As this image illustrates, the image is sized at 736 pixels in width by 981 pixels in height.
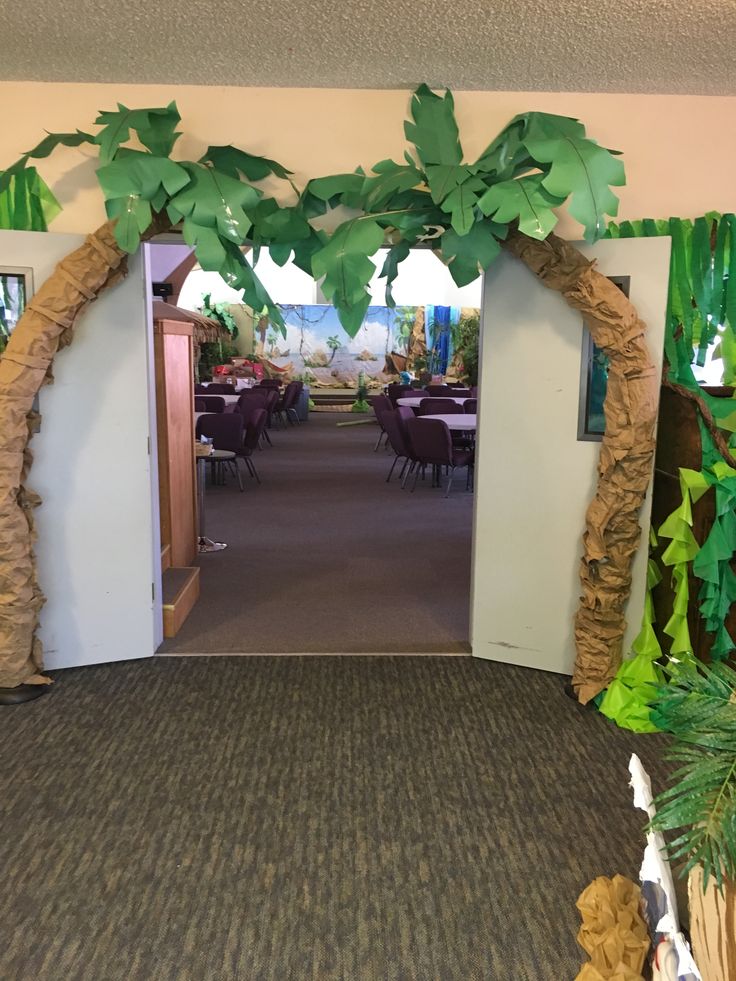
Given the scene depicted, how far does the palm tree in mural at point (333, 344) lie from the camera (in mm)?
21641

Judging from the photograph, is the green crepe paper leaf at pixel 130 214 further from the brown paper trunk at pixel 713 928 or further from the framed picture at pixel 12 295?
the brown paper trunk at pixel 713 928

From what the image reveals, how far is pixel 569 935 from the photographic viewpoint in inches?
89.7

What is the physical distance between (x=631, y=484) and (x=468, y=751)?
4.48 feet

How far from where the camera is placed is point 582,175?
128 inches

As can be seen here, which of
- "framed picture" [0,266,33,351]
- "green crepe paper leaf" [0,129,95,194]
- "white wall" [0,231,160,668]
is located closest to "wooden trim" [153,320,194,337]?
"white wall" [0,231,160,668]

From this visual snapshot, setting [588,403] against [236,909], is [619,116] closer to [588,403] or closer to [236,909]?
[588,403]

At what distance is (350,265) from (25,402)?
1.56m

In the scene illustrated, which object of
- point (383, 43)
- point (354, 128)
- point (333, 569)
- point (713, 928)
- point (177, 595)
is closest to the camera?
point (713, 928)

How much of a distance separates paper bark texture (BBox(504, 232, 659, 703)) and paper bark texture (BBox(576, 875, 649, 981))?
5.33 feet

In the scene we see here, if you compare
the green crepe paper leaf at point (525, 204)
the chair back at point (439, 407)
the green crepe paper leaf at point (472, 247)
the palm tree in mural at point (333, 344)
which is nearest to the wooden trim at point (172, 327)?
the green crepe paper leaf at point (472, 247)

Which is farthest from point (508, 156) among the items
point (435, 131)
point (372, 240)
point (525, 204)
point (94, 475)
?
point (94, 475)

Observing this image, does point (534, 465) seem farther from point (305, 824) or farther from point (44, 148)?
point (44, 148)

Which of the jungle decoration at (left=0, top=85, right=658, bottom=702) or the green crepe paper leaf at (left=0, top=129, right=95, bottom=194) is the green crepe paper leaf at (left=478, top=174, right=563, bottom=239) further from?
the green crepe paper leaf at (left=0, top=129, right=95, bottom=194)

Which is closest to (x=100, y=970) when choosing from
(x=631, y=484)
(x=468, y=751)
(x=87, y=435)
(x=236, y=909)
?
(x=236, y=909)
